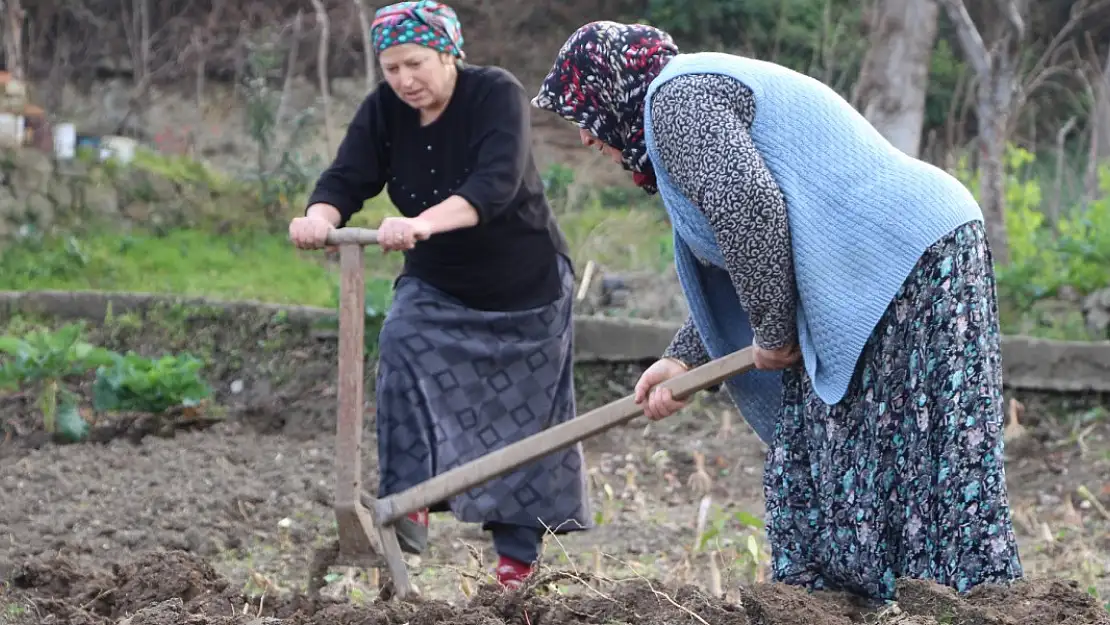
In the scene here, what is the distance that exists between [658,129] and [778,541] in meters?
0.86

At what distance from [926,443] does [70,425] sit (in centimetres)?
385

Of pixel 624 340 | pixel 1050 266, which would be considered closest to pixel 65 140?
pixel 624 340

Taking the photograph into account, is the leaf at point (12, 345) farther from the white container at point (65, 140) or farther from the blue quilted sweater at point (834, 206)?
the white container at point (65, 140)

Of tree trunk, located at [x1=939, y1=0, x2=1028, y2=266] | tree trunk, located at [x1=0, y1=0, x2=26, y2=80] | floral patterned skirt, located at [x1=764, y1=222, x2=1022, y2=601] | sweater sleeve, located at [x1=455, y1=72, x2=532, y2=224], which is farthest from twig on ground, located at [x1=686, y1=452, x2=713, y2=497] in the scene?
tree trunk, located at [x1=0, y1=0, x2=26, y2=80]

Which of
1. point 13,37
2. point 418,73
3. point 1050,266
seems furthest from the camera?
point 13,37

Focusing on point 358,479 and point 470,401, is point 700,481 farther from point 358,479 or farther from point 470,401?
point 358,479

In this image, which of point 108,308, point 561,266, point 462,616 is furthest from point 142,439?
point 462,616

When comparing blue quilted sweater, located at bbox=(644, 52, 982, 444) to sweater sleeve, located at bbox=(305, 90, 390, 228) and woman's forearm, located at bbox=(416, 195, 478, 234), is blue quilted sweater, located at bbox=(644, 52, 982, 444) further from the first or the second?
sweater sleeve, located at bbox=(305, 90, 390, 228)

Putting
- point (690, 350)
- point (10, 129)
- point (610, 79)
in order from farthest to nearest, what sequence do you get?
point (10, 129) → point (690, 350) → point (610, 79)

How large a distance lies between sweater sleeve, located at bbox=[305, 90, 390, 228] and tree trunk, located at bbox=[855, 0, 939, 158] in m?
3.10

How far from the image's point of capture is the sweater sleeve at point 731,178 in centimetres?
242

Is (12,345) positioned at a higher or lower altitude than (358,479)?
lower

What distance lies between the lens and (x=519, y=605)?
2.72 metres

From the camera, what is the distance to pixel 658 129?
250cm
